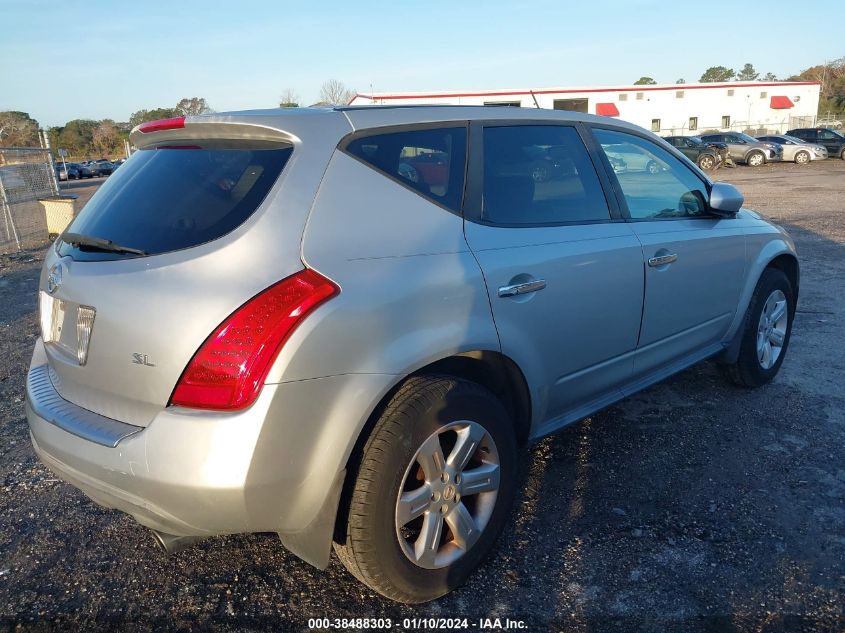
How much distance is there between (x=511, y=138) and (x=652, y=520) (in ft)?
6.03

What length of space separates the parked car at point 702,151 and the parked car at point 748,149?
2.57 ft

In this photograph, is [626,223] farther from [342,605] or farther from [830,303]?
[830,303]

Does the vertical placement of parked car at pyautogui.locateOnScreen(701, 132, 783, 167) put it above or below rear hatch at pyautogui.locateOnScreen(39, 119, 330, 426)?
below

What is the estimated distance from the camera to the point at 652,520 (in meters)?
2.98

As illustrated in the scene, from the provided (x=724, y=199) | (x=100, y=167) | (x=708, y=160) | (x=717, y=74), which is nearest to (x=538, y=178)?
(x=724, y=199)

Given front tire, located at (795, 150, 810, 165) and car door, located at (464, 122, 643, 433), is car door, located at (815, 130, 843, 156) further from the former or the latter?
car door, located at (464, 122, 643, 433)

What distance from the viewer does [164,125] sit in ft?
8.43

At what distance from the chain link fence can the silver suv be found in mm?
11128

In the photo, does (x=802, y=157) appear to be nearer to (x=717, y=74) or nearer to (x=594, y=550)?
(x=594, y=550)

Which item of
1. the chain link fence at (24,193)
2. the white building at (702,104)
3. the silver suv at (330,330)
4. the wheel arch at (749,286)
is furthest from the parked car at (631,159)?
the white building at (702,104)

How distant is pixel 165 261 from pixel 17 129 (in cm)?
5926

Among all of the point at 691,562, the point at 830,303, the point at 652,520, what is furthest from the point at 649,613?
the point at 830,303

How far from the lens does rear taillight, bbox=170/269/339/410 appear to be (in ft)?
6.46

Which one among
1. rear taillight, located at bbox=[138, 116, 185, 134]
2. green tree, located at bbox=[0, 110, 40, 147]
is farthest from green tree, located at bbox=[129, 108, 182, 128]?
green tree, located at bbox=[0, 110, 40, 147]
